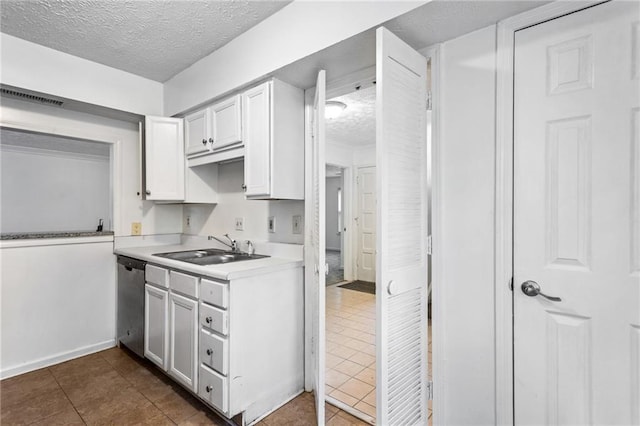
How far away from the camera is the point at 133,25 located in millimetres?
1950

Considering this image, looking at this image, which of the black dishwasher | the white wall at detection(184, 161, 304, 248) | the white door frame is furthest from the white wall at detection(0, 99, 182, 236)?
the white door frame

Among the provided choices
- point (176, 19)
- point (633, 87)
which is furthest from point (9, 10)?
point (633, 87)

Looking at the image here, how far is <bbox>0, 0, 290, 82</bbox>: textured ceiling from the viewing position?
1767mm

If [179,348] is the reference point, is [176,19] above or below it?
above

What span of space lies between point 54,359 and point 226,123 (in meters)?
2.41

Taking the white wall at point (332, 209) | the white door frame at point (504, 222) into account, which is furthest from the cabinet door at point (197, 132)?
the white wall at point (332, 209)

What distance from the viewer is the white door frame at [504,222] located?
1.37 meters

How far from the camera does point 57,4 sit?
175 centimetres

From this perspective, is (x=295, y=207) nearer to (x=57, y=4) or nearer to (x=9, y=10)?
(x=57, y=4)

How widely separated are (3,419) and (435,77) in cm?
317

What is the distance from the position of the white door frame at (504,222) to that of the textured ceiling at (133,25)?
48.5 inches

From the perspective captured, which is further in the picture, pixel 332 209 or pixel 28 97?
pixel 332 209

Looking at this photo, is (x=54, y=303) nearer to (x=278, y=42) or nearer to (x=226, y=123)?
(x=226, y=123)

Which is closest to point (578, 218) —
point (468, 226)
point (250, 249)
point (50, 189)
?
point (468, 226)
